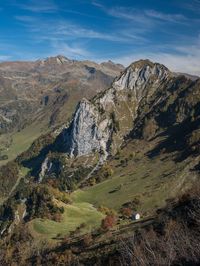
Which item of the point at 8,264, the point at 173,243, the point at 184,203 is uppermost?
the point at 173,243

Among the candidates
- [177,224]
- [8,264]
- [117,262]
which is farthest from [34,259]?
[177,224]

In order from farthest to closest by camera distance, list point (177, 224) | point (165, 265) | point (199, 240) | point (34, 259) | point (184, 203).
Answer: point (34, 259), point (184, 203), point (177, 224), point (199, 240), point (165, 265)

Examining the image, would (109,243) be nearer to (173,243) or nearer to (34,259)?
(34,259)

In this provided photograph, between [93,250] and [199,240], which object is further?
[93,250]

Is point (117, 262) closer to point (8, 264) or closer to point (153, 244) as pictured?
point (153, 244)

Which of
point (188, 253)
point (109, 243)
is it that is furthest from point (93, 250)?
point (188, 253)

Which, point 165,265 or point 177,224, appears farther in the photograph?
point 177,224

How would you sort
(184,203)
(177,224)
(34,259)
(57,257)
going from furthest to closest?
1. (34,259)
2. (57,257)
3. (184,203)
4. (177,224)

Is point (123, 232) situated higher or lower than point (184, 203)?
lower

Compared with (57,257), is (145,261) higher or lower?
higher

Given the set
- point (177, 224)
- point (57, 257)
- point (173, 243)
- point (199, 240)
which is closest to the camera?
point (199, 240)
